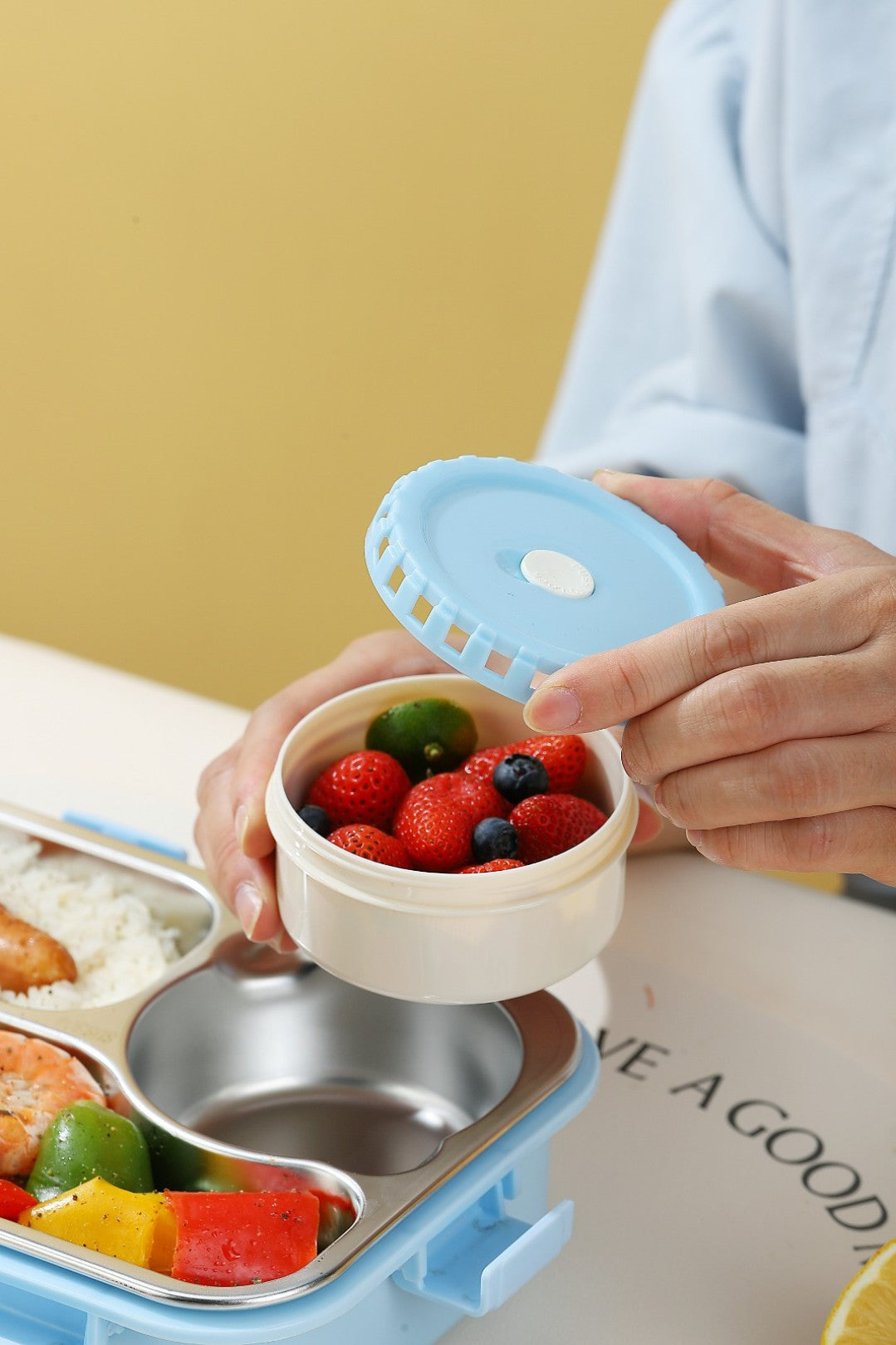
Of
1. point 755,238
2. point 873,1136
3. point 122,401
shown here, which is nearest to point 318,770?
point 873,1136

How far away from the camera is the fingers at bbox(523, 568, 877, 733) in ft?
2.67

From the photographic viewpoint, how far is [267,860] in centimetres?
108

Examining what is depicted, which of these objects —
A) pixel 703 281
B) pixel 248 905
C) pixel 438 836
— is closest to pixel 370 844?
pixel 438 836

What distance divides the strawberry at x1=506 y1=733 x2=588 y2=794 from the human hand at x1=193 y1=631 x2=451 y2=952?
0.70ft

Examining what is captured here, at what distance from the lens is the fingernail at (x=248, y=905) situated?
1.06m

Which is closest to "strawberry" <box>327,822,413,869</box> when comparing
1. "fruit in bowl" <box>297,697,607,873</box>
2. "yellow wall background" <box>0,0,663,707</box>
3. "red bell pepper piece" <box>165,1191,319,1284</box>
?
"fruit in bowl" <box>297,697,607,873</box>

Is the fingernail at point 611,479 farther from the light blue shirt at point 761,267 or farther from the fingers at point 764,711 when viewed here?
the light blue shirt at point 761,267

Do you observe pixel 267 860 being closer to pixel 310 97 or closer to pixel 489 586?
pixel 489 586

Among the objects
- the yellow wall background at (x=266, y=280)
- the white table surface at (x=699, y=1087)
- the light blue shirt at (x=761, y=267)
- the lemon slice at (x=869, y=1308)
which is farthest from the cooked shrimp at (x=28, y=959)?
the yellow wall background at (x=266, y=280)

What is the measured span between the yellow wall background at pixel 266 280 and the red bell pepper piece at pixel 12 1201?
7.39 feet

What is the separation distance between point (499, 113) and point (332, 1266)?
2.36m

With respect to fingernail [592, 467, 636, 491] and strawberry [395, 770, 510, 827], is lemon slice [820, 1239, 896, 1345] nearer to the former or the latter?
strawberry [395, 770, 510, 827]

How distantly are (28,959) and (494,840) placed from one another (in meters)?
0.45

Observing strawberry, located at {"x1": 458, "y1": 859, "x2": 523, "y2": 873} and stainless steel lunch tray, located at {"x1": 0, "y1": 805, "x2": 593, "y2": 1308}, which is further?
stainless steel lunch tray, located at {"x1": 0, "y1": 805, "x2": 593, "y2": 1308}
